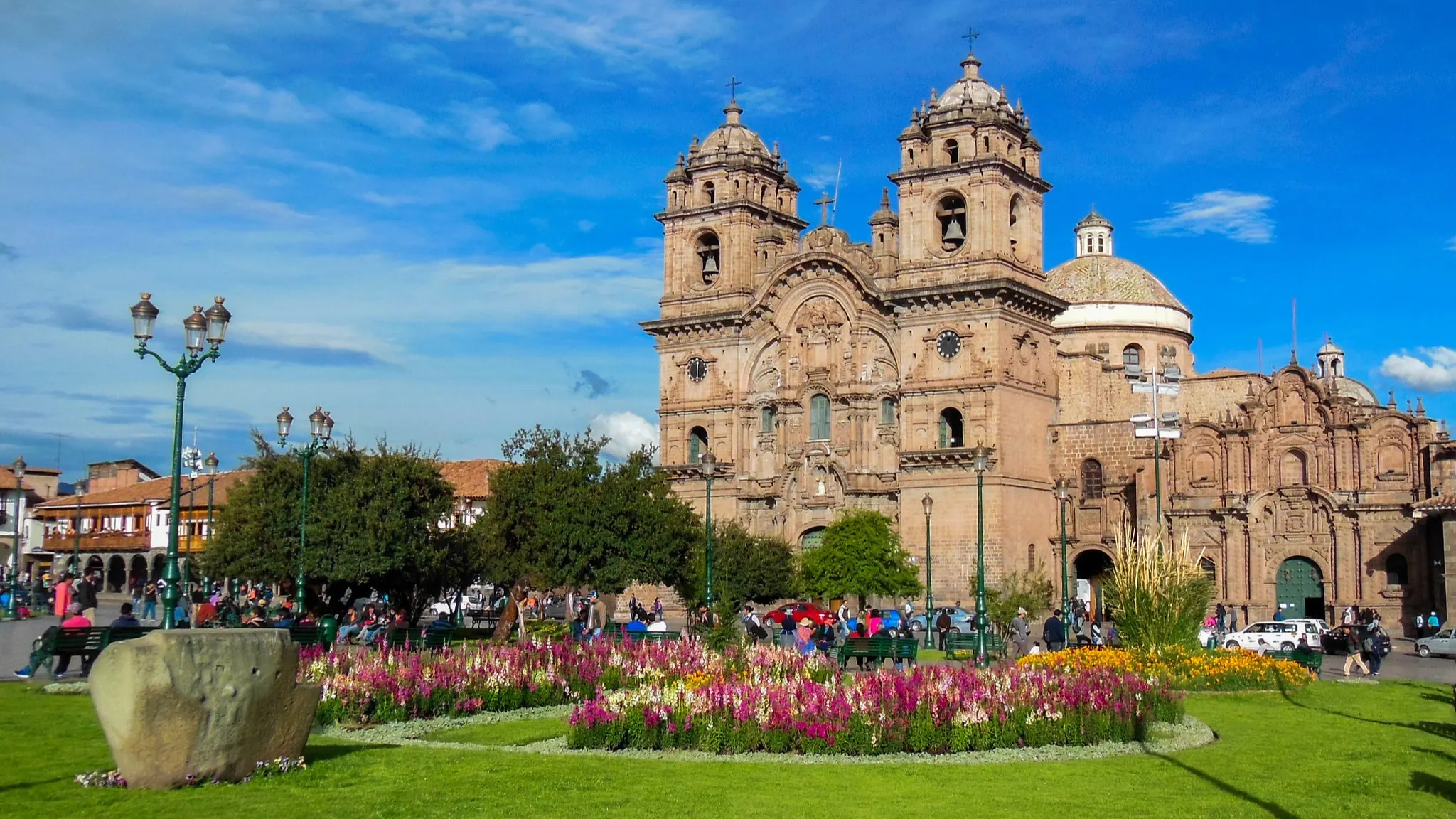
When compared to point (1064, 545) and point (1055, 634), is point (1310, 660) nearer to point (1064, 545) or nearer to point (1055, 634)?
point (1055, 634)

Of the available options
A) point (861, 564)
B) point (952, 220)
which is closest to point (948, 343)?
point (952, 220)

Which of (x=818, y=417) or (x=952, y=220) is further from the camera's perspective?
(x=818, y=417)

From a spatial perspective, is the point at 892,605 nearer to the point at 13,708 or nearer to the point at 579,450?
the point at 579,450

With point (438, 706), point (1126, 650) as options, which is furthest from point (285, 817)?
point (1126, 650)

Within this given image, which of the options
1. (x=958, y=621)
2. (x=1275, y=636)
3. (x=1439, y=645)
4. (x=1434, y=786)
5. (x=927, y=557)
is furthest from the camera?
(x=927, y=557)

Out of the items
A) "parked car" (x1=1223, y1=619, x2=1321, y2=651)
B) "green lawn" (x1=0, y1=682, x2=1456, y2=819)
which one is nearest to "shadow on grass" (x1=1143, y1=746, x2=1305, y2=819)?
"green lawn" (x1=0, y1=682, x2=1456, y2=819)

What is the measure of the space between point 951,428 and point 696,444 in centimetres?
1170

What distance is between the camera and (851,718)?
16953mm

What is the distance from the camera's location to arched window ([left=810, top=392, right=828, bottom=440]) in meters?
59.9

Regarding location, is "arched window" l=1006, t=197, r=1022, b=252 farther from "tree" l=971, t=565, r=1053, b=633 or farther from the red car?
the red car

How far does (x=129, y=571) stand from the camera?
84.6m

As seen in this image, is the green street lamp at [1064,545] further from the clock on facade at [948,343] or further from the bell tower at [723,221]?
the bell tower at [723,221]

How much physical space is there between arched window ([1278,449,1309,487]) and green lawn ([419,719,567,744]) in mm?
40589

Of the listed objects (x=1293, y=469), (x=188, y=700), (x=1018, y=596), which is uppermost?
(x=1293, y=469)
